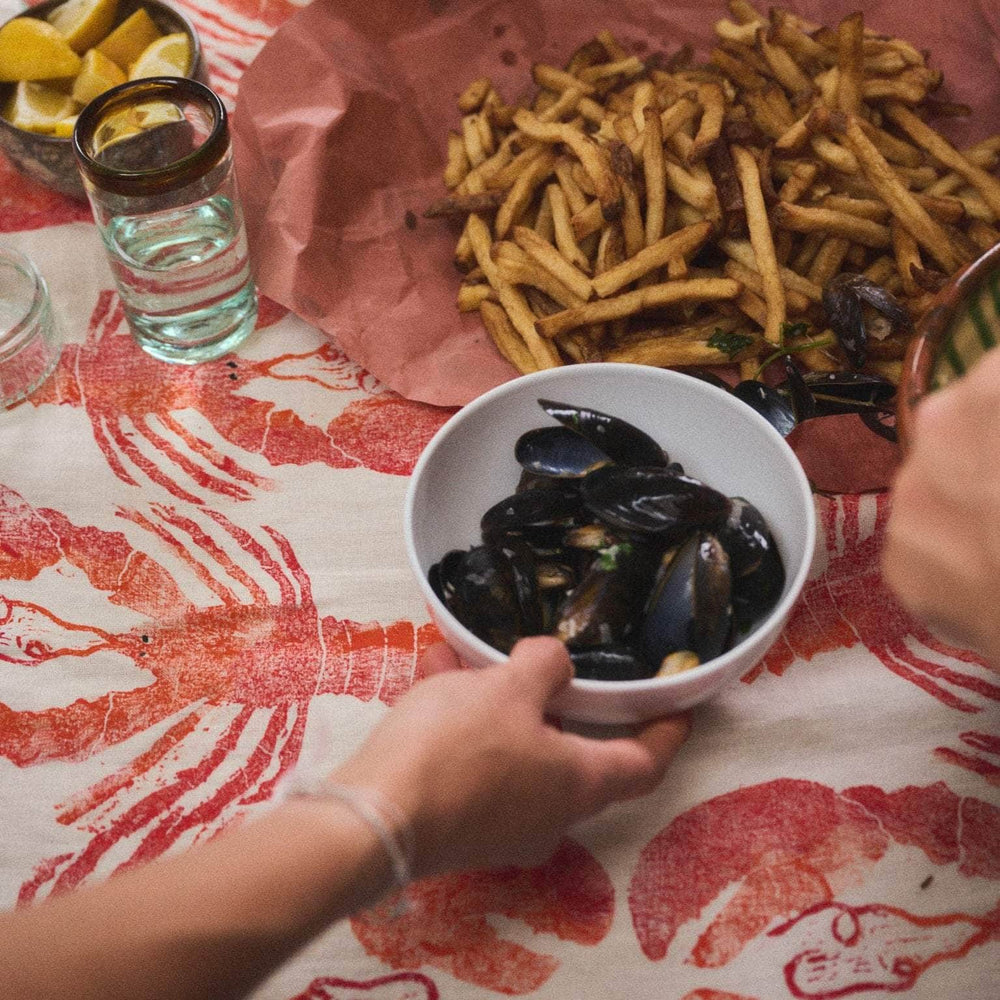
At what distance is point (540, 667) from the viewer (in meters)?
1.06

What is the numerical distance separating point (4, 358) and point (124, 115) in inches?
18.6

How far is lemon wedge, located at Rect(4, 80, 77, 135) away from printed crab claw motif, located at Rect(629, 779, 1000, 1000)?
1.68 m

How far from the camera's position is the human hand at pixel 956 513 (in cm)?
83

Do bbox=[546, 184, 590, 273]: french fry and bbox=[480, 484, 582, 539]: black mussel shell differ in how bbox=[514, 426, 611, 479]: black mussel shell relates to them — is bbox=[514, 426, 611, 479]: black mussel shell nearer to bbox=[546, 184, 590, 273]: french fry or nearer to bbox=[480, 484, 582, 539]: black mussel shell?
bbox=[480, 484, 582, 539]: black mussel shell

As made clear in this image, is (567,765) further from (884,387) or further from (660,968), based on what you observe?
(884,387)

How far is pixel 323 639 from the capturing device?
1487 mm

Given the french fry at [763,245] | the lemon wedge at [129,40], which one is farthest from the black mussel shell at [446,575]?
the lemon wedge at [129,40]

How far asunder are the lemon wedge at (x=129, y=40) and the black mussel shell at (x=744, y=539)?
154cm

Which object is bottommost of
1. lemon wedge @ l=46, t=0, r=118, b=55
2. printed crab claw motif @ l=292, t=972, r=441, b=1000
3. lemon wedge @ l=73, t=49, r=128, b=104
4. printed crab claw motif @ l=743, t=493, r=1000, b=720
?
printed crab claw motif @ l=292, t=972, r=441, b=1000

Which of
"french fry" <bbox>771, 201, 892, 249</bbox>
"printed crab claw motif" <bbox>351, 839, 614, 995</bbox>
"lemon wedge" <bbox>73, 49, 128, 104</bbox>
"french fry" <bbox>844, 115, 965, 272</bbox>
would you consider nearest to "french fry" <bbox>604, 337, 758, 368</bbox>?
"french fry" <bbox>771, 201, 892, 249</bbox>

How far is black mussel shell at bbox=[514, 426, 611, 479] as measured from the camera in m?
1.35

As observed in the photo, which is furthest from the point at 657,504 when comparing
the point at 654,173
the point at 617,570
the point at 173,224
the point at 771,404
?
the point at 173,224

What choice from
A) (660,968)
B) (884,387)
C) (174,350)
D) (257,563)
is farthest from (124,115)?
(660,968)

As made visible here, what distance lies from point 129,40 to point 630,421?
1.33 meters
